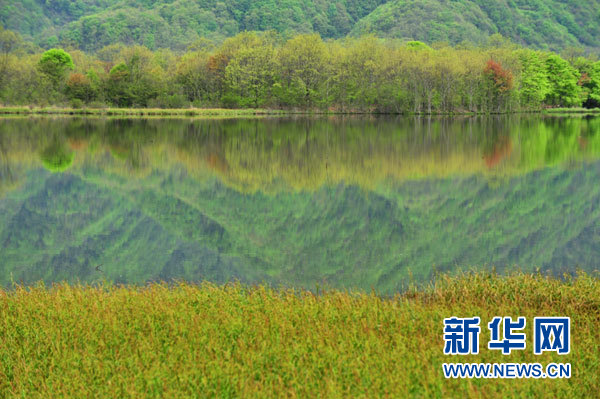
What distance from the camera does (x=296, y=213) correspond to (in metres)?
21.2

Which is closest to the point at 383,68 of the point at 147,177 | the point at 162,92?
the point at 162,92

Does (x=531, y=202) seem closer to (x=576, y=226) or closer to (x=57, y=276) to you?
(x=576, y=226)

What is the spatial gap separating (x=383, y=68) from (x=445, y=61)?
409 inches

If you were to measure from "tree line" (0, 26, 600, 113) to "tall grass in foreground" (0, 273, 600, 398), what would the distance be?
90.9m

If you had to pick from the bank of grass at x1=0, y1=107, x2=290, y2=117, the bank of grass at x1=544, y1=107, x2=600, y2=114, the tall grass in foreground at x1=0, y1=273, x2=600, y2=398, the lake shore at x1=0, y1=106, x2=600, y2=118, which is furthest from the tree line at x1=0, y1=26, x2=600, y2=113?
the tall grass in foreground at x1=0, y1=273, x2=600, y2=398

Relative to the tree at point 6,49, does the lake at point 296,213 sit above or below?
below

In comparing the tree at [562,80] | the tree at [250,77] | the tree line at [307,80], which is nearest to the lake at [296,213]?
the tree line at [307,80]

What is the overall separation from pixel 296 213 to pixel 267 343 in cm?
1330

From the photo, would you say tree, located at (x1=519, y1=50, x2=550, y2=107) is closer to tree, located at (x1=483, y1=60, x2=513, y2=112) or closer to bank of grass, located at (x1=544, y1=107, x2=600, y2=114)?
bank of grass, located at (x1=544, y1=107, x2=600, y2=114)

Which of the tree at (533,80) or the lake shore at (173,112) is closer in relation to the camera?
the lake shore at (173,112)

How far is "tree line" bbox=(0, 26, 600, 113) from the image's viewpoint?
96250 mm

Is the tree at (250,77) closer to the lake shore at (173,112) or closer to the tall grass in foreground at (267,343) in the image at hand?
the lake shore at (173,112)

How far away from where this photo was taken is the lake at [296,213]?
1478 centimetres

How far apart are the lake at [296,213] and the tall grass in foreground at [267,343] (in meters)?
2.77
